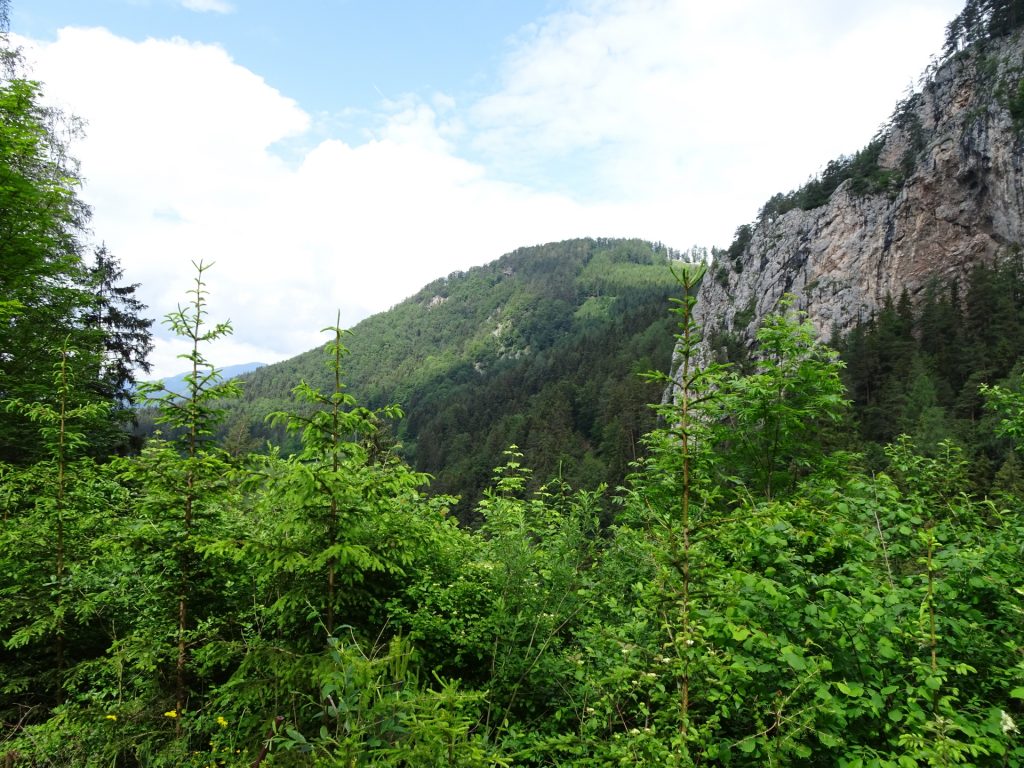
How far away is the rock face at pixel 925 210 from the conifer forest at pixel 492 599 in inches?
2845

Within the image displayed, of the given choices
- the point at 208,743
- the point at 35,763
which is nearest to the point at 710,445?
the point at 208,743

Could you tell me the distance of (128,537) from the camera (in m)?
4.36

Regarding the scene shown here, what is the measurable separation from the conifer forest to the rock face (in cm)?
7225

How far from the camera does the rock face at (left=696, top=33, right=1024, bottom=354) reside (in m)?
69.9

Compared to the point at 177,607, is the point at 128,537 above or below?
above

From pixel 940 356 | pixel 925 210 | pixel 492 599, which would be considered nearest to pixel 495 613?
pixel 492 599

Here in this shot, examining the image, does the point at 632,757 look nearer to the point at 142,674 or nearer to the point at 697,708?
the point at 697,708

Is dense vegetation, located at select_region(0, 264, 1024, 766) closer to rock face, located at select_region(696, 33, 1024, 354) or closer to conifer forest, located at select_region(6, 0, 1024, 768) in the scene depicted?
conifer forest, located at select_region(6, 0, 1024, 768)

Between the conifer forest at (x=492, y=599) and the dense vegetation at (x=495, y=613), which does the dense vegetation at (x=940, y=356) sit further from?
the dense vegetation at (x=495, y=613)

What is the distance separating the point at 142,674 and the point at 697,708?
4.75m

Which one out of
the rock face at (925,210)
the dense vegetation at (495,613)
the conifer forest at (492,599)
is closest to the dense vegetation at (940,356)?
the rock face at (925,210)

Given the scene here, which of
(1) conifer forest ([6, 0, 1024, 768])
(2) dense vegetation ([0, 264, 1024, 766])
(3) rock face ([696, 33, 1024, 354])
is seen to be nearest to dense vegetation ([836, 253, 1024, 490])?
(3) rock face ([696, 33, 1024, 354])

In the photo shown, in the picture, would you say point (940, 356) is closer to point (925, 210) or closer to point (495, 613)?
point (925, 210)

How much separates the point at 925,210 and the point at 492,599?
101 m
